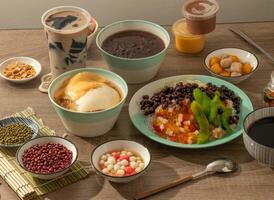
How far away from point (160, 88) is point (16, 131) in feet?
1.33

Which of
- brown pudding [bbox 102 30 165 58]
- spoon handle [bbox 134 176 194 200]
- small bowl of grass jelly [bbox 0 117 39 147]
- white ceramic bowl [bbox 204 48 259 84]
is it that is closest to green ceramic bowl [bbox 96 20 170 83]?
brown pudding [bbox 102 30 165 58]

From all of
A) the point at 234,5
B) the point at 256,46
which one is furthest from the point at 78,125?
Result: the point at 234,5

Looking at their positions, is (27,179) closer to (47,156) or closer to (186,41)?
(47,156)

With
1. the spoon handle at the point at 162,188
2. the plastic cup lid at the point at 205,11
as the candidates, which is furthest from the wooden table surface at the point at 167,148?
the plastic cup lid at the point at 205,11

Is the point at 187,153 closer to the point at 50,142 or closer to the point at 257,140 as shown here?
the point at 257,140

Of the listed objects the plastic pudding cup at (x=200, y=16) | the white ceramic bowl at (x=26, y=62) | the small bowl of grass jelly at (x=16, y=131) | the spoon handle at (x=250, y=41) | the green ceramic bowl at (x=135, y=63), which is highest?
the plastic pudding cup at (x=200, y=16)

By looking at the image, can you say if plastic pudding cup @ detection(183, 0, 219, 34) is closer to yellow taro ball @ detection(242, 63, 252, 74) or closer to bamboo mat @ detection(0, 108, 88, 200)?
yellow taro ball @ detection(242, 63, 252, 74)

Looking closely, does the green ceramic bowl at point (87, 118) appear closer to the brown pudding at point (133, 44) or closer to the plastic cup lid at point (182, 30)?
the brown pudding at point (133, 44)

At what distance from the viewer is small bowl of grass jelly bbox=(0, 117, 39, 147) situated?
4.67ft

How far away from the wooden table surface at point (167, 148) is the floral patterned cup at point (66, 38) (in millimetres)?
109

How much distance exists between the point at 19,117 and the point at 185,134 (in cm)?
43

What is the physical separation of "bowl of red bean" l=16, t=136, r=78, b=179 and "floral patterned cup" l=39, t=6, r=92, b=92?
264 millimetres

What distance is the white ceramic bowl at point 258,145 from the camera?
1.33 m

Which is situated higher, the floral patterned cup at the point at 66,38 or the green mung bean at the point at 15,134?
the floral patterned cup at the point at 66,38
